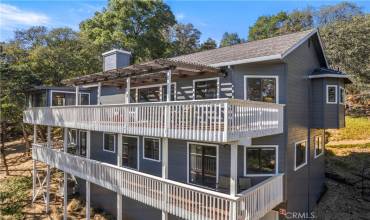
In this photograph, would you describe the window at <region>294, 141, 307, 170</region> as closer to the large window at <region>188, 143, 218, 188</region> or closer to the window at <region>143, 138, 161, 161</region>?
the large window at <region>188, 143, 218, 188</region>

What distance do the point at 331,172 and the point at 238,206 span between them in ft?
46.3

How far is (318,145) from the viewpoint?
16188 mm

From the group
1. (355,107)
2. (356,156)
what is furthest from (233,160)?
(355,107)

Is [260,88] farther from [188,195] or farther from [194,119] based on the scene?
[188,195]

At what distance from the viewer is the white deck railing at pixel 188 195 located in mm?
8695

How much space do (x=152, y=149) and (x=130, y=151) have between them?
7.06ft

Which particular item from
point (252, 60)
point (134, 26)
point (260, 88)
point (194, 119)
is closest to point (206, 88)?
point (260, 88)

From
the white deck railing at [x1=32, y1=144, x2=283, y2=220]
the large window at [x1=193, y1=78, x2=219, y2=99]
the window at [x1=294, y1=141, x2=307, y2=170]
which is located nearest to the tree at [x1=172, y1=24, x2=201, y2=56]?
the large window at [x1=193, y1=78, x2=219, y2=99]

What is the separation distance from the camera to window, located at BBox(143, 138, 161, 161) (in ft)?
47.8

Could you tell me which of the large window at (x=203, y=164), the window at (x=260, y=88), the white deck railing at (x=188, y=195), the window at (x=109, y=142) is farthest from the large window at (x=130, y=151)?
the window at (x=260, y=88)

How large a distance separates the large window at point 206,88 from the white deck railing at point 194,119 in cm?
306

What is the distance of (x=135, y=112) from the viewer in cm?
1159

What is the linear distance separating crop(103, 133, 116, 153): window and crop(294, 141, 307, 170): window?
10.8 metres

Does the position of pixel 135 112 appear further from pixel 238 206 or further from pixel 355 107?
pixel 355 107
